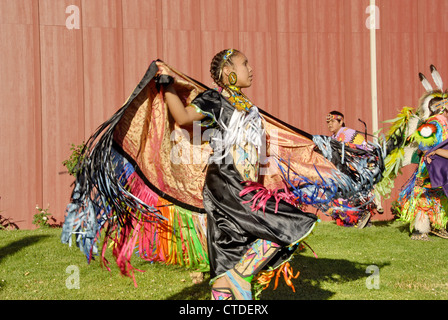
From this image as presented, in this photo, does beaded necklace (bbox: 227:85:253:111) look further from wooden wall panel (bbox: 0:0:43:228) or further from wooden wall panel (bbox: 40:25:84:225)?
wooden wall panel (bbox: 0:0:43:228)

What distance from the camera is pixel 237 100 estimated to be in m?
2.89

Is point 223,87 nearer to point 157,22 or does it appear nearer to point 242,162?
point 242,162

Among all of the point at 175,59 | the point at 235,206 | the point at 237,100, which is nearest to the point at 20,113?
the point at 175,59

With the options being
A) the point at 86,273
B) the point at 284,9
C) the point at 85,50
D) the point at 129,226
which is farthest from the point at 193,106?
the point at 284,9

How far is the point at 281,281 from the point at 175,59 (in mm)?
4925

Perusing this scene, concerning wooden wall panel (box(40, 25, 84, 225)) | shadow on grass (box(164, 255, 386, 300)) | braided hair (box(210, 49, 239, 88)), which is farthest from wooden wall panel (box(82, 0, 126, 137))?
braided hair (box(210, 49, 239, 88))

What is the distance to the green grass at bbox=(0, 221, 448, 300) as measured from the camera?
3.71m

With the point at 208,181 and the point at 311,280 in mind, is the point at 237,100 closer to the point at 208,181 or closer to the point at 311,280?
the point at 208,181

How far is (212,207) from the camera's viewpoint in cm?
275

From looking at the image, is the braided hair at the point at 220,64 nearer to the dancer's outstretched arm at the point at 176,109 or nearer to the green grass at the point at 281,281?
the dancer's outstretched arm at the point at 176,109

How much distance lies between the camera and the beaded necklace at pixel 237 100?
9.41ft

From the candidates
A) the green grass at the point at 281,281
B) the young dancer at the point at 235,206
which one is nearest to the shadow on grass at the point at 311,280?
the green grass at the point at 281,281

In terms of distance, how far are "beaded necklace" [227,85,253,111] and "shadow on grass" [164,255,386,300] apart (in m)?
1.59

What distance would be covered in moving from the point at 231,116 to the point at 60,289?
7.04ft
